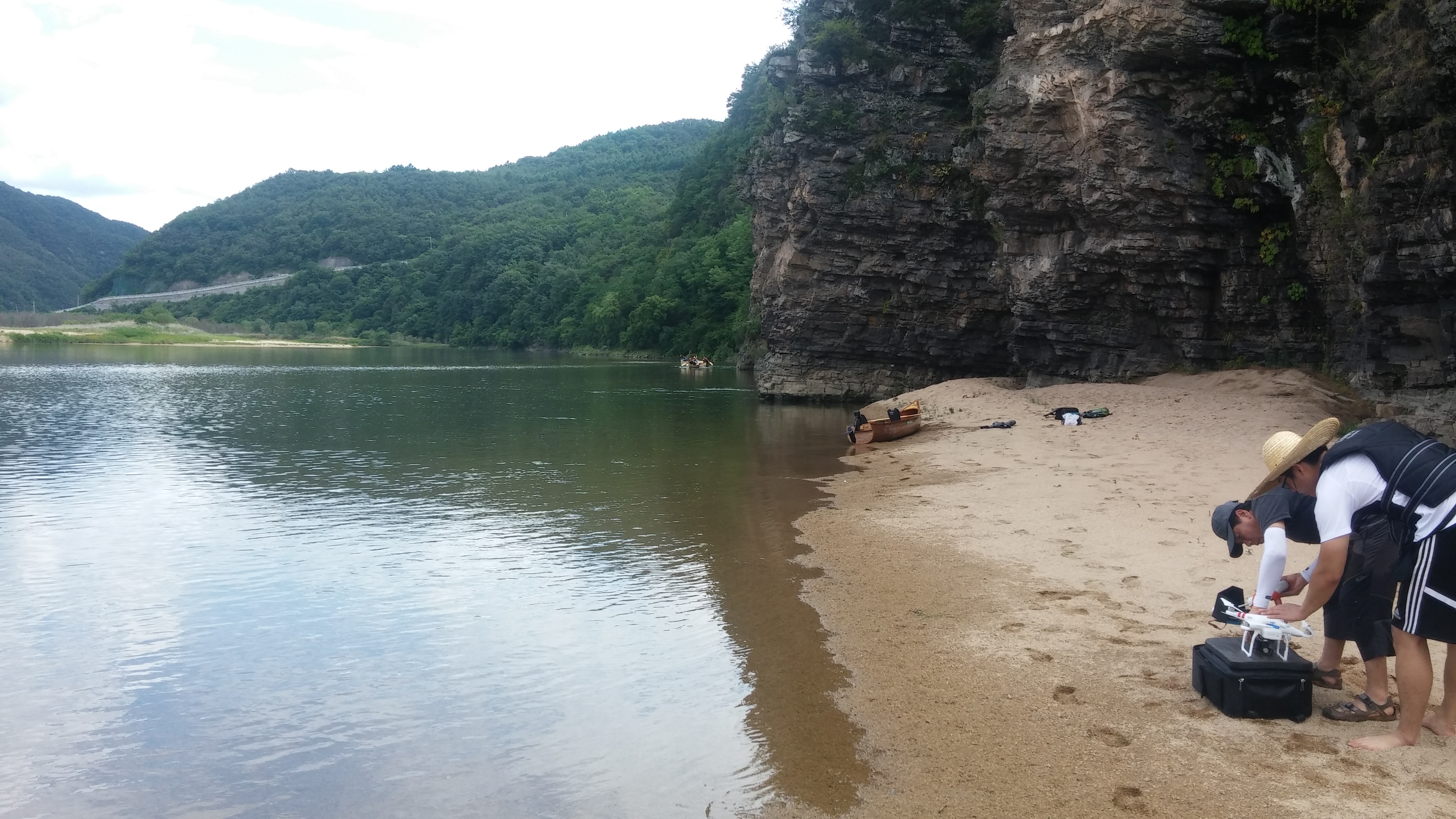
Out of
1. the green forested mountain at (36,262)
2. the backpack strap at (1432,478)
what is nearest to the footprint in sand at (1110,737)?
the backpack strap at (1432,478)

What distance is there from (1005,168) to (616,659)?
21.5 metres

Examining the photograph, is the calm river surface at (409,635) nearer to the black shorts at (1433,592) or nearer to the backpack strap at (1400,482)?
the black shorts at (1433,592)

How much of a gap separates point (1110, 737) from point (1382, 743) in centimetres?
140

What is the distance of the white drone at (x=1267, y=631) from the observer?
226 inches

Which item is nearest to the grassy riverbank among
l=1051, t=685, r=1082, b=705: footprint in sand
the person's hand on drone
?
l=1051, t=685, r=1082, b=705: footprint in sand

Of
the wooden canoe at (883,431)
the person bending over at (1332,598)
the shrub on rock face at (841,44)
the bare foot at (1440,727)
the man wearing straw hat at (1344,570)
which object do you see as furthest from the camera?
the shrub on rock face at (841,44)

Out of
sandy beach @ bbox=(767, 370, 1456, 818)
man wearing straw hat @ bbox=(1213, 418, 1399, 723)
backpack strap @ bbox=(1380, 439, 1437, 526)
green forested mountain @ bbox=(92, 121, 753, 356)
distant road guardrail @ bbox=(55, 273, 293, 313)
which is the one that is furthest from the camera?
distant road guardrail @ bbox=(55, 273, 293, 313)

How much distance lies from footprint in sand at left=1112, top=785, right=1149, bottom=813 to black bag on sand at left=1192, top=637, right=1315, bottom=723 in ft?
3.43

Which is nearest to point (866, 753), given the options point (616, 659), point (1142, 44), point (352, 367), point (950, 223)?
point (616, 659)

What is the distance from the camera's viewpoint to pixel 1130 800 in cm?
525

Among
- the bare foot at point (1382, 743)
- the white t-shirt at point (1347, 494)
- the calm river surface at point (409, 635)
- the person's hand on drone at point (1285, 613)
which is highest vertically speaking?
the white t-shirt at point (1347, 494)

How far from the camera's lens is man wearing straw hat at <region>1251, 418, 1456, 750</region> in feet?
16.7

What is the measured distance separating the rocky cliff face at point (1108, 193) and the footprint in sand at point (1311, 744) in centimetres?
1233

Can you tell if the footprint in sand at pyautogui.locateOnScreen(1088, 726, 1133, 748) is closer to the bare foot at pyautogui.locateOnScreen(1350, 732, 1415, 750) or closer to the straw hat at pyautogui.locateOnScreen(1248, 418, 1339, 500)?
the bare foot at pyautogui.locateOnScreen(1350, 732, 1415, 750)
